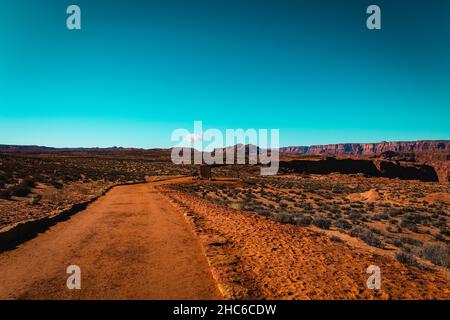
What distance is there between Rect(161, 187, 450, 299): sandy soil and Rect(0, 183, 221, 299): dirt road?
0.62m

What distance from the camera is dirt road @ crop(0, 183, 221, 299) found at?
18.5ft

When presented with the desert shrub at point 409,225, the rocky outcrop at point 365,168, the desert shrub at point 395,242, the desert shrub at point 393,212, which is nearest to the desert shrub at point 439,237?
the desert shrub at point 409,225

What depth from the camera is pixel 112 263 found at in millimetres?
7137

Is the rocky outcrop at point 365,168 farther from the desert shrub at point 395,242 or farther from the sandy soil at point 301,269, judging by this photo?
the sandy soil at point 301,269

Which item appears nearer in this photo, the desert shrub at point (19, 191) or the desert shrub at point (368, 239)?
the desert shrub at point (368, 239)

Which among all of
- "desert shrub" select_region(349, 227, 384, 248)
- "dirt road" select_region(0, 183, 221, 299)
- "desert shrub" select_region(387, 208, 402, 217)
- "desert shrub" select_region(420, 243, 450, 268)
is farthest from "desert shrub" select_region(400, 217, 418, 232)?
"dirt road" select_region(0, 183, 221, 299)

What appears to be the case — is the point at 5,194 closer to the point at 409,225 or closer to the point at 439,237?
the point at 409,225

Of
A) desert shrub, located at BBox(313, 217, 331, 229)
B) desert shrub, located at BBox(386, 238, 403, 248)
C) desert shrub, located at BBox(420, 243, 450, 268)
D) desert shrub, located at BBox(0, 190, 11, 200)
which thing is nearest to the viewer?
desert shrub, located at BBox(420, 243, 450, 268)

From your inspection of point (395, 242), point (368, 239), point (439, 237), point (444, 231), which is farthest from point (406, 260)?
point (444, 231)

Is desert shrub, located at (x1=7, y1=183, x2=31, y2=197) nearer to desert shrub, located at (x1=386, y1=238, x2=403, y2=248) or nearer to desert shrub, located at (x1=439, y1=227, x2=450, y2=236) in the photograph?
desert shrub, located at (x1=386, y1=238, x2=403, y2=248)

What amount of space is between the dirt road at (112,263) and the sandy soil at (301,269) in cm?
62

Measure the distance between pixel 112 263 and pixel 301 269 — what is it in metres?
4.70

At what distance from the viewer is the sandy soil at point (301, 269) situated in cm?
587
